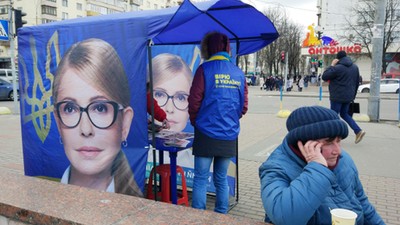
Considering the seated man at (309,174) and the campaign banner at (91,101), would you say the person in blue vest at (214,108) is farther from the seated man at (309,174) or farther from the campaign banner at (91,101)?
the seated man at (309,174)

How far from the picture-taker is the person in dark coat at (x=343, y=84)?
7.33 metres

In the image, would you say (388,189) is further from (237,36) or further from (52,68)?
(52,68)

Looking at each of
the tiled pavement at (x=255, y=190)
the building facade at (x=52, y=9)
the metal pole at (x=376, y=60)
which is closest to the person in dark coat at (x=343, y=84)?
the tiled pavement at (x=255, y=190)

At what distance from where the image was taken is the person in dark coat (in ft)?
24.1

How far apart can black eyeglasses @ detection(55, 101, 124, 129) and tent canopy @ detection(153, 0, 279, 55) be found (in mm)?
882

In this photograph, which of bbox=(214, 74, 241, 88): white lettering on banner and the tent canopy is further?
the tent canopy

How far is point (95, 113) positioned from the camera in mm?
3682

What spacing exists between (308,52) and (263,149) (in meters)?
40.5

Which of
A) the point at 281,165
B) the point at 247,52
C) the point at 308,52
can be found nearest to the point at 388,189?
the point at 247,52

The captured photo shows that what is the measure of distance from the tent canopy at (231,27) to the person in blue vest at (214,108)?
0.42m

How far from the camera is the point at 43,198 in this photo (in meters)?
2.40

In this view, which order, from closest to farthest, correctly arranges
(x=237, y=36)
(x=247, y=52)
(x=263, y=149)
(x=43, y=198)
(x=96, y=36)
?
(x=43, y=198) < (x=96, y=36) < (x=237, y=36) < (x=247, y=52) < (x=263, y=149)

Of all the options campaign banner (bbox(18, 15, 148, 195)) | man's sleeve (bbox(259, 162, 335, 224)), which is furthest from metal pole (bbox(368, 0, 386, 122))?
man's sleeve (bbox(259, 162, 335, 224))

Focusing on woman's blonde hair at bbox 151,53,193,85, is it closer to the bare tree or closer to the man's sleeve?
the man's sleeve
